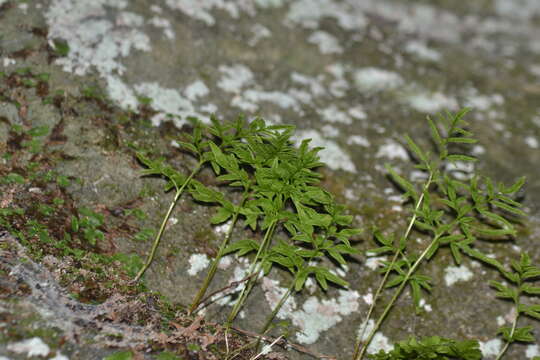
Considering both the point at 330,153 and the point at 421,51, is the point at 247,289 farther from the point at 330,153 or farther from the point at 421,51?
the point at 421,51

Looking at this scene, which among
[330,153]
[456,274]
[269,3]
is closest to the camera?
[456,274]

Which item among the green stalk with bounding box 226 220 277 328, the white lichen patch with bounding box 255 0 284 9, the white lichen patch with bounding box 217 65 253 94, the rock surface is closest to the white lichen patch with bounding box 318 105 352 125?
the rock surface

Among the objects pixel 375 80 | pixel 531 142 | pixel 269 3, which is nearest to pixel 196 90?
pixel 269 3

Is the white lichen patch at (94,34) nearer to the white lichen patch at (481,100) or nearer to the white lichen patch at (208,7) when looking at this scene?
the white lichen patch at (208,7)

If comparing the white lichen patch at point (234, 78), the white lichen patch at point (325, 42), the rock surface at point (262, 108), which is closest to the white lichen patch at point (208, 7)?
the rock surface at point (262, 108)

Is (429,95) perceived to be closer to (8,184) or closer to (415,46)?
(415,46)

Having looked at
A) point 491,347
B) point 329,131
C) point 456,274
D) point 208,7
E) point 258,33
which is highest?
point 208,7
